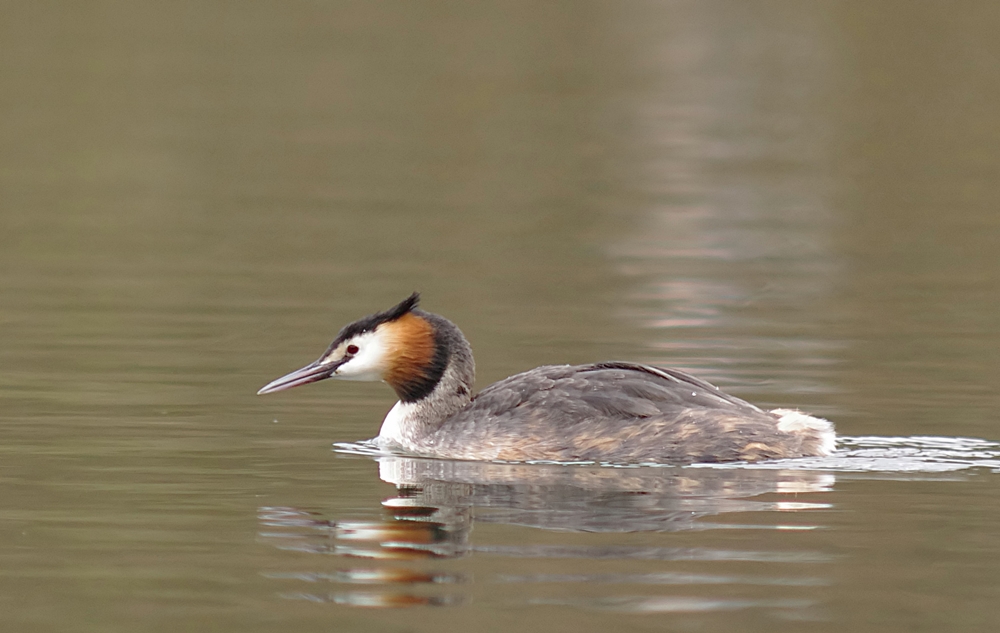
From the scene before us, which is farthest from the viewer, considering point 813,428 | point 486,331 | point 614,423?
point 486,331

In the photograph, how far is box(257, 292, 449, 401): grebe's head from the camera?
1072cm

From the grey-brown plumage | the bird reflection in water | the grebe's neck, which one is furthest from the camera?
the grebe's neck

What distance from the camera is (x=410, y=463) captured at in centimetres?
1035

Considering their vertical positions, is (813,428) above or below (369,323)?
below

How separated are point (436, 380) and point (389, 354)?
1.09 feet

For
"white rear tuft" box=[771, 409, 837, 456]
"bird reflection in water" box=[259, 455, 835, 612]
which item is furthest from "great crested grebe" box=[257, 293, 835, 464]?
"bird reflection in water" box=[259, 455, 835, 612]

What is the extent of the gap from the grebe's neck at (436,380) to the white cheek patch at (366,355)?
0.15 m

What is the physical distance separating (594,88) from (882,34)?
47.4 ft

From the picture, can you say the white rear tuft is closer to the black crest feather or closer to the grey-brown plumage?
the grey-brown plumage

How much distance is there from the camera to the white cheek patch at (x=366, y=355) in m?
10.7

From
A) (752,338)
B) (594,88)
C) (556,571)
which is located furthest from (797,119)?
(556,571)

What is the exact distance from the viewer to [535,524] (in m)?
8.59

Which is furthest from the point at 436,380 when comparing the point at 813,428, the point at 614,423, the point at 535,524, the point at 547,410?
the point at 535,524

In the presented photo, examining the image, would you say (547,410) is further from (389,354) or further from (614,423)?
(389,354)
